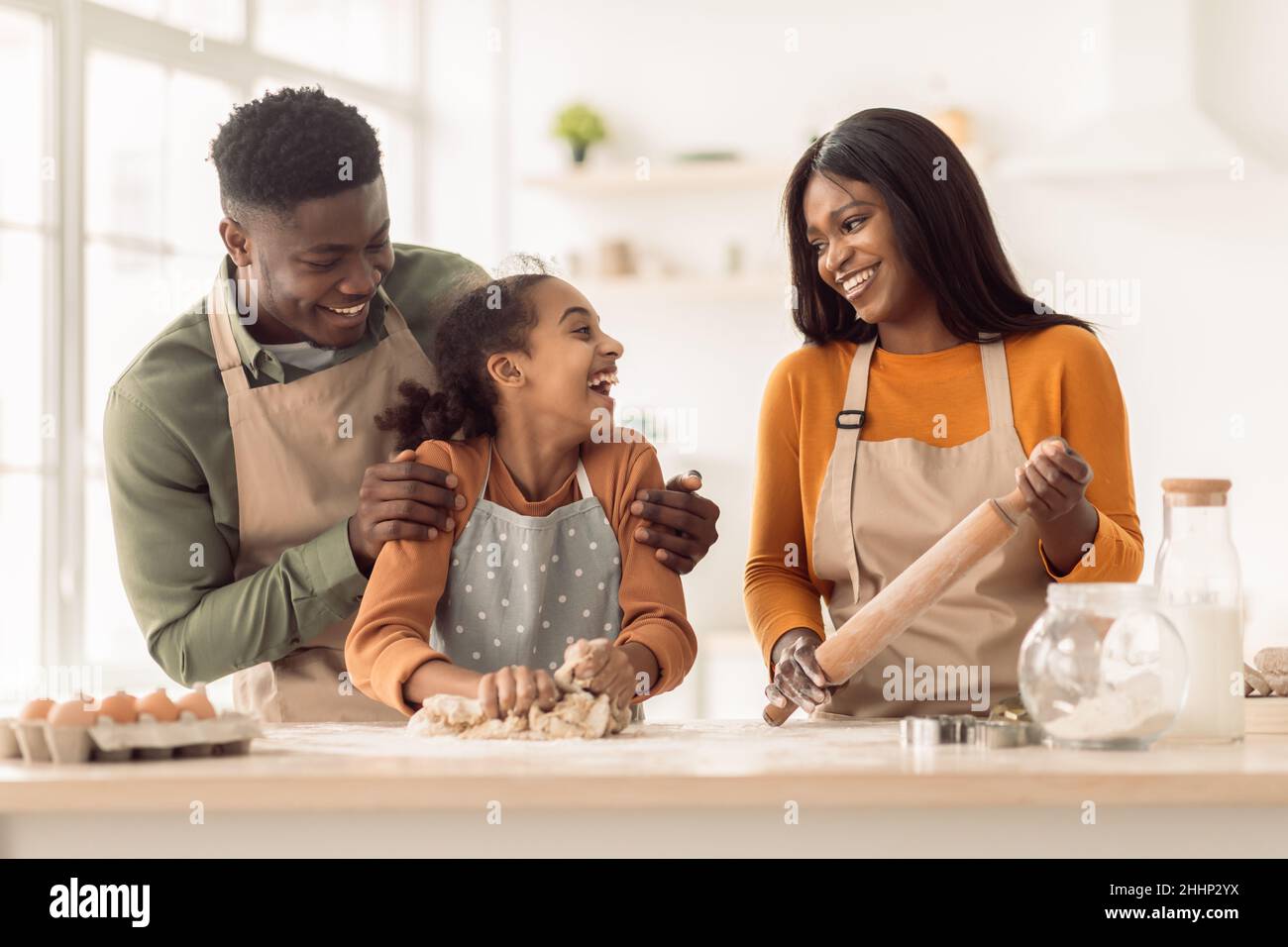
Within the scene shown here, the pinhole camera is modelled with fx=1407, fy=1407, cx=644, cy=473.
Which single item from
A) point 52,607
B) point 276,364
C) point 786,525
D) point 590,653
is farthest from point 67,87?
point 590,653

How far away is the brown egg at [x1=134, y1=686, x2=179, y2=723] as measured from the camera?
1.07 metres

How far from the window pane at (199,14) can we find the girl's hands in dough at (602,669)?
3.05 m

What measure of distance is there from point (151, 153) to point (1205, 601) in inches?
130

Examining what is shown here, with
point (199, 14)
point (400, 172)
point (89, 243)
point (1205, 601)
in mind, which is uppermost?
point (199, 14)

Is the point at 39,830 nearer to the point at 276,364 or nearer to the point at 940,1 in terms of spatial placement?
the point at 276,364

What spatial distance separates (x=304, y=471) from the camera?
1.67 meters

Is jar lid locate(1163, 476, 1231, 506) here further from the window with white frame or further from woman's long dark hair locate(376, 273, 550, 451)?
the window with white frame

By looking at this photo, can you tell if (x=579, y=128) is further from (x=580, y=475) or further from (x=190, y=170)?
(x=580, y=475)

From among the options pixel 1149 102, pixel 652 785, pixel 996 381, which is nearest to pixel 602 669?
pixel 652 785

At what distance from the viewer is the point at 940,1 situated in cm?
460

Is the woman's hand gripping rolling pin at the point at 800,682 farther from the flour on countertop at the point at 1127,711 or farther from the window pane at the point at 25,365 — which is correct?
the window pane at the point at 25,365

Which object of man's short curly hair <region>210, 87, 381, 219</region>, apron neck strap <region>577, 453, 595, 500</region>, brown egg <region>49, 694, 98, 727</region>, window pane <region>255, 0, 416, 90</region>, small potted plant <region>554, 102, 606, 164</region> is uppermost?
window pane <region>255, 0, 416, 90</region>

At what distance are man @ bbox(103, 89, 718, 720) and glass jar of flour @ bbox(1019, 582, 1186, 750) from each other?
798mm

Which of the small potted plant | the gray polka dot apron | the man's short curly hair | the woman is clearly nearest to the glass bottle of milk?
the woman
